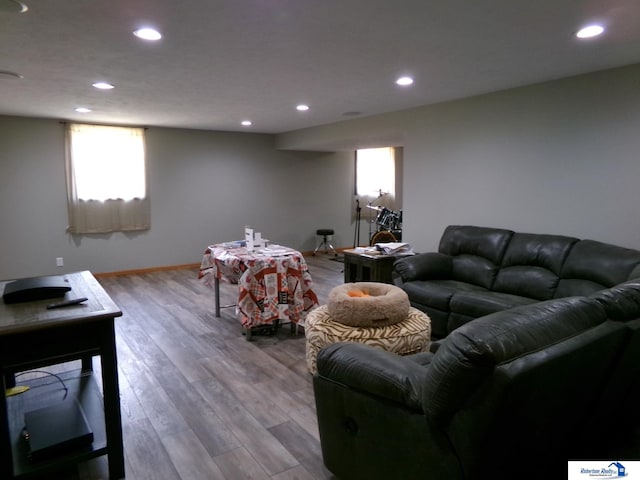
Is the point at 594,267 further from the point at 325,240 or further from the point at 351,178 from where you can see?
the point at 351,178

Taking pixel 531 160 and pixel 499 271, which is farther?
pixel 531 160

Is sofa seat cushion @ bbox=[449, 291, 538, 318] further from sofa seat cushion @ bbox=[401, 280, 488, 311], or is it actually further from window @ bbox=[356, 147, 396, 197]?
window @ bbox=[356, 147, 396, 197]

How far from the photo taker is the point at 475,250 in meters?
4.10

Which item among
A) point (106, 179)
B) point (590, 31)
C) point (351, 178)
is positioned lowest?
point (106, 179)

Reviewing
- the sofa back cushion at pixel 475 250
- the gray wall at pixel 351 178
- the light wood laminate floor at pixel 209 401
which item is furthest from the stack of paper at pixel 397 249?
the light wood laminate floor at pixel 209 401

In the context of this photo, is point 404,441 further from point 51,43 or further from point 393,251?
point 393,251

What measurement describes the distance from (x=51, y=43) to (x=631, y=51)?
377 centimetres

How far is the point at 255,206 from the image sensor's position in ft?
25.2

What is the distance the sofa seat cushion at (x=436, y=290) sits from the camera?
12.0 feet

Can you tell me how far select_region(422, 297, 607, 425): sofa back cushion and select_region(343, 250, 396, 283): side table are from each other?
3.20 metres

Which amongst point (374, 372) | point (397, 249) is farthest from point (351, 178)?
point (374, 372)

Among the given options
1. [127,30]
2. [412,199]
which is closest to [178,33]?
[127,30]

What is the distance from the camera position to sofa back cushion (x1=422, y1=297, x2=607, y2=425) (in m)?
1.19

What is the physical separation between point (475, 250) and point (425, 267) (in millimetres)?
521
